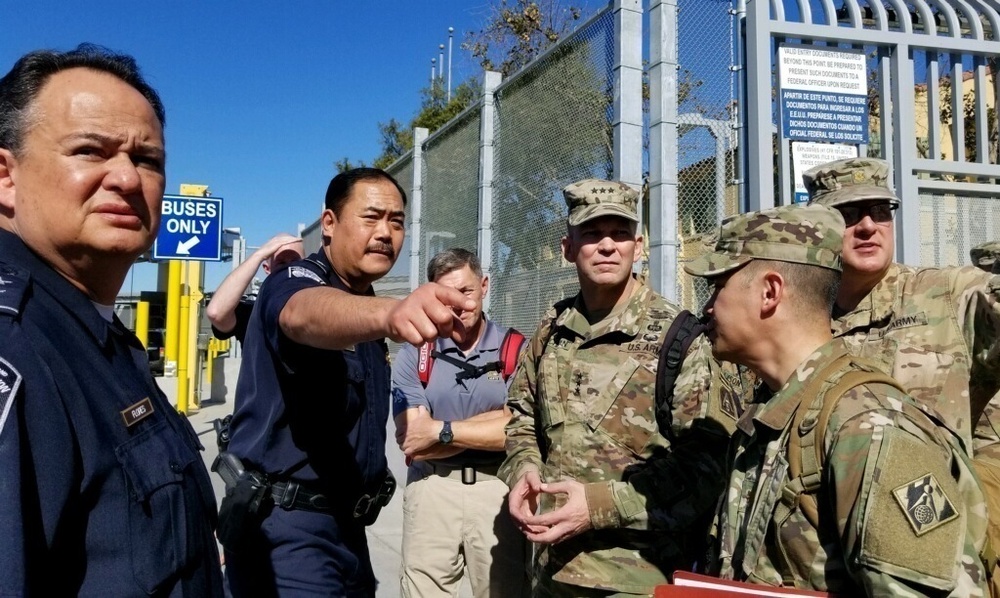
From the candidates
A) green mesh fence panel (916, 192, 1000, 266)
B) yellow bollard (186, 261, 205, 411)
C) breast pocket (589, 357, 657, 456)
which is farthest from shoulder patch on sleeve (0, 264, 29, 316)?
yellow bollard (186, 261, 205, 411)

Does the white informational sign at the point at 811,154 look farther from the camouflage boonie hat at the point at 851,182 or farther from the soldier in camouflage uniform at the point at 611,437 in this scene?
the soldier in camouflage uniform at the point at 611,437

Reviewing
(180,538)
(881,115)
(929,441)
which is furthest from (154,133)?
(881,115)

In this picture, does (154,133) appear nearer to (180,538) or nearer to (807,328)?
(180,538)

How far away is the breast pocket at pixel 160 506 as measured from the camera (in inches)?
46.9

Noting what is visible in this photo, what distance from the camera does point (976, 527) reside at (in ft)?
4.83

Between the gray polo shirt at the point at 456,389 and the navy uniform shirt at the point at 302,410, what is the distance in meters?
1.18

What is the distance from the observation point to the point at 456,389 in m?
3.75

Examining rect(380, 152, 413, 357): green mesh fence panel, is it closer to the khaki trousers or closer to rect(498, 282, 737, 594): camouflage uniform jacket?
the khaki trousers

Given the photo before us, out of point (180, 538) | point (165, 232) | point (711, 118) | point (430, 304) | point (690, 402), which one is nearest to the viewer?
point (180, 538)

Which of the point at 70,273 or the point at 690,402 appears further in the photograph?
the point at 690,402

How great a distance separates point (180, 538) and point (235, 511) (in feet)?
3.42

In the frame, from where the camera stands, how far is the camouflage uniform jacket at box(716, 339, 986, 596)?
137cm

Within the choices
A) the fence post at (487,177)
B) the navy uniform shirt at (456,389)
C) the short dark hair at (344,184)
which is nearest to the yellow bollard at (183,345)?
the fence post at (487,177)

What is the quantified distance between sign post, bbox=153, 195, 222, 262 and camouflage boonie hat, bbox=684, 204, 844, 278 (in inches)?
287
